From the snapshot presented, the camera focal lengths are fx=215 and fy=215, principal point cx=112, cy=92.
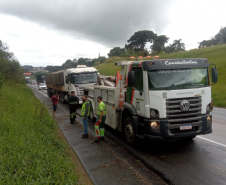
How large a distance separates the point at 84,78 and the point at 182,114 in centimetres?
1205

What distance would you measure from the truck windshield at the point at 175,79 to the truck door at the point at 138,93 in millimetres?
336

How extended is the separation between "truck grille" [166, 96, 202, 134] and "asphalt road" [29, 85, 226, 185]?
76 cm

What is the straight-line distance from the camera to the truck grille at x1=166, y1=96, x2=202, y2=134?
5672mm

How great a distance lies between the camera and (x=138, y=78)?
6.27 meters

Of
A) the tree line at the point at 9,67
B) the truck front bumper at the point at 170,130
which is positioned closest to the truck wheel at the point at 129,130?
the truck front bumper at the point at 170,130

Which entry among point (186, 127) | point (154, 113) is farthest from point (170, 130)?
point (154, 113)

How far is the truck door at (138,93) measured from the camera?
6.10 metres

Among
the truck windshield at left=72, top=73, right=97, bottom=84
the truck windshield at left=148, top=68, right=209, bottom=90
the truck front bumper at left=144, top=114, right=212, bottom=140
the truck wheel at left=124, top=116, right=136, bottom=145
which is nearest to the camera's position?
the truck front bumper at left=144, top=114, right=212, bottom=140

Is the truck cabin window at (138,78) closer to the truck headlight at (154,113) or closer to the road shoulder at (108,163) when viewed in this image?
the truck headlight at (154,113)

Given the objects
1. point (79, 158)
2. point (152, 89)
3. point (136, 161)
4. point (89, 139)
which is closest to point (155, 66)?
point (152, 89)

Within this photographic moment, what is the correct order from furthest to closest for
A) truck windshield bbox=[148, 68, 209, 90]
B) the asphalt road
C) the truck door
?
1. the truck door
2. truck windshield bbox=[148, 68, 209, 90]
3. the asphalt road

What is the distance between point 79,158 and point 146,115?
2.29 meters

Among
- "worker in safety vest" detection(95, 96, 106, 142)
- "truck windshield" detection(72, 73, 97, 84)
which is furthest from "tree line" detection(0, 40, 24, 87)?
"worker in safety vest" detection(95, 96, 106, 142)

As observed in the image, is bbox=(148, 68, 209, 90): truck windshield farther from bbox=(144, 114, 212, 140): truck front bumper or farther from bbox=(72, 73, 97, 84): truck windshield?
bbox=(72, 73, 97, 84): truck windshield
